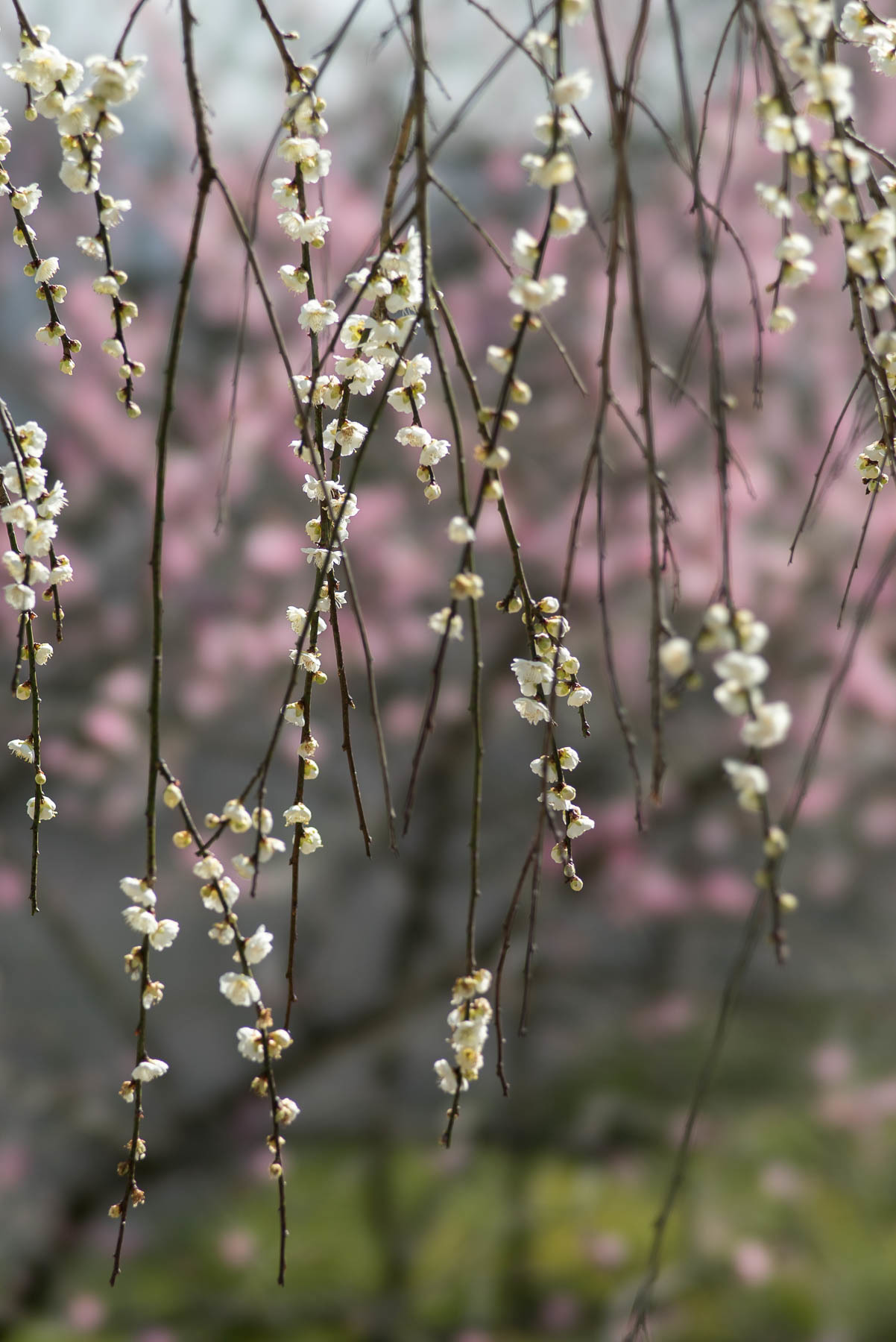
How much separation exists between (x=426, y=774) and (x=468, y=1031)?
2209 millimetres

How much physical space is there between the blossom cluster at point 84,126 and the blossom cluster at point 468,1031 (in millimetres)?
379

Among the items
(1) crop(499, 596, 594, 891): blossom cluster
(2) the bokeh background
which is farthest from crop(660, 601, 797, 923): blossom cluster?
(2) the bokeh background

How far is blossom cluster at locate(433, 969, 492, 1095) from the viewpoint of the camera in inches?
26.0

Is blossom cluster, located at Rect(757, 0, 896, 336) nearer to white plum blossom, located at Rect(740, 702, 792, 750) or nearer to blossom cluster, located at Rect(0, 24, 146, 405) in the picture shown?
white plum blossom, located at Rect(740, 702, 792, 750)


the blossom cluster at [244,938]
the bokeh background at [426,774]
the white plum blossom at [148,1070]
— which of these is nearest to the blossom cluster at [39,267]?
the blossom cluster at [244,938]

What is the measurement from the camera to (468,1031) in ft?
2.17

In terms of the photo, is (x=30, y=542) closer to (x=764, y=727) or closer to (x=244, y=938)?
(x=244, y=938)

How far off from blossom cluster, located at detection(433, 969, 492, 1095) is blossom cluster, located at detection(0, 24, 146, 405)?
1.24ft

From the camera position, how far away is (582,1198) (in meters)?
2.66

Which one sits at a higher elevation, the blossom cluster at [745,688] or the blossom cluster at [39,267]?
the blossom cluster at [39,267]

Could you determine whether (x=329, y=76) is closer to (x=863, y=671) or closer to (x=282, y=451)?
(x=282, y=451)

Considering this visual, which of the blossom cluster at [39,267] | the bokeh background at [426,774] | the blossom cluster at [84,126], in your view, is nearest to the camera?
the blossom cluster at [84,126]

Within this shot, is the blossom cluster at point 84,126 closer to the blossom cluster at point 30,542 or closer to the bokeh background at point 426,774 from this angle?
the blossom cluster at point 30,542

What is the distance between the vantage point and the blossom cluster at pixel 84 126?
2.09 ft
